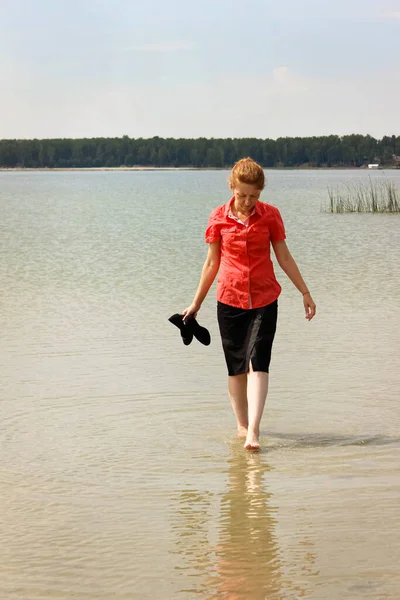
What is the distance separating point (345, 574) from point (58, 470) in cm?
197

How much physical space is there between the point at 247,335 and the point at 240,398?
0.44 metres

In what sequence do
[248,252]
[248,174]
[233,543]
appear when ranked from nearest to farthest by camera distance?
1. [233,543]
2. [248,174]
3. [248,252]

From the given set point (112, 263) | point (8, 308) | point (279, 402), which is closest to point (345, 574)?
point (279, 402)

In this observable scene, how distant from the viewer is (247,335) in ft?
19.7

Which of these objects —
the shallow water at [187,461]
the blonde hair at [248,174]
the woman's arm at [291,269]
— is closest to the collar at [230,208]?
the blonde hair at [248,174]

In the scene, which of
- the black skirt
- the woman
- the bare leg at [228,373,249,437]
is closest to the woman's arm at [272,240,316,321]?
the woman

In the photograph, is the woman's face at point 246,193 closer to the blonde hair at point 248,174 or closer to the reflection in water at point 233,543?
the blonde hair at point 248,174

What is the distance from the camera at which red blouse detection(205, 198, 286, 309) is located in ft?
19.0

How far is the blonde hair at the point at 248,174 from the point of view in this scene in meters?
5.65

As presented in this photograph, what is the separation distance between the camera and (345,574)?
4051 millimetres

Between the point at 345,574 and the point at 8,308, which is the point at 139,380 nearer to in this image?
the point at 345,574

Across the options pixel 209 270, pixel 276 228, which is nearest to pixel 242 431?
pixel 209 270

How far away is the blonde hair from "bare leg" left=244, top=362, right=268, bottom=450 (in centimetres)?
101

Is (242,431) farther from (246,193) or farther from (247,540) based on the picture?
(247,540)
